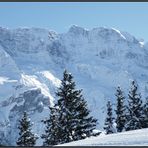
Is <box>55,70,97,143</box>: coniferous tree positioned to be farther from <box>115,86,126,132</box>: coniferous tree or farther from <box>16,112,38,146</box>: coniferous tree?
<box>115,86,126,132</box>: coniferous tree

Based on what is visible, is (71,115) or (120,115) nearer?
(71,115)

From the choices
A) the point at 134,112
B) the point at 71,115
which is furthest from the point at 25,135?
the point at 134,112

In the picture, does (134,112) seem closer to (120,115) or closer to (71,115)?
(120,115)

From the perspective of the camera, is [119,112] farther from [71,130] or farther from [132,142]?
[132,142]

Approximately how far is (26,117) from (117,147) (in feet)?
99.7

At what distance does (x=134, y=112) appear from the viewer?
3966 centimetres

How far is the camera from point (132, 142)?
28.5 ft

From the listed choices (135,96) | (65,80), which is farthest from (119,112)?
(65,80)

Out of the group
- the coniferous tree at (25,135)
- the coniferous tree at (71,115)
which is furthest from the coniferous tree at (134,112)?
the coniferous tree at (71,115)

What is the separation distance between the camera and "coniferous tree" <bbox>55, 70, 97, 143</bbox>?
29.5 meters

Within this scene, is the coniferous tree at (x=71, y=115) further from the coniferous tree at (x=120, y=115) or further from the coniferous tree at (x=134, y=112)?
the coniferous tree at (x=120, y=115)

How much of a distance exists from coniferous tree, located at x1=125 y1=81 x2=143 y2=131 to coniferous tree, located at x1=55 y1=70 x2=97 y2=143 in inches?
300

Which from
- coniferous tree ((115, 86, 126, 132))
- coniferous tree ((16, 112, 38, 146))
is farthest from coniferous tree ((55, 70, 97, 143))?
coniferous tree ((115, 86, 126, 132))

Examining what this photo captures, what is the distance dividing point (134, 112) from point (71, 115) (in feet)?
37.4
